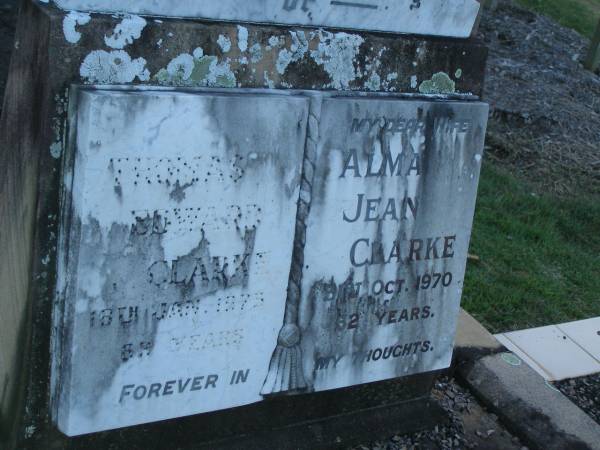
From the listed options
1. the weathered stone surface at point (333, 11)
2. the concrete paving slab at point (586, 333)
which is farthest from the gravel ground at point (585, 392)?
A: the weathered stone surface at point (333, 11)

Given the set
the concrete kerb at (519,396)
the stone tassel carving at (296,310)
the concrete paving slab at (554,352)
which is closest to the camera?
the stone tassel carving at (296,310)

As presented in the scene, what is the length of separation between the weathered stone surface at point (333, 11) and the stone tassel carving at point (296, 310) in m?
0.25

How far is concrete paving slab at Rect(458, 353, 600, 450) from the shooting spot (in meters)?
2.99

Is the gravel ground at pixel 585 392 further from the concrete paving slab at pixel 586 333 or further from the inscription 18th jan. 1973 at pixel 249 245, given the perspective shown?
the inscription 18th jan. 1973 at pixel 249 245

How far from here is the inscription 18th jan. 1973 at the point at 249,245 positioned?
205cm

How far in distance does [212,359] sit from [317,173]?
606 mm

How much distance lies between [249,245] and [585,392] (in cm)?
194

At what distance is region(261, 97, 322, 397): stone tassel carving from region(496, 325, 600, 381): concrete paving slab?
1.53 meters

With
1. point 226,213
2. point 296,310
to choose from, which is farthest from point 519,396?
point 226,213

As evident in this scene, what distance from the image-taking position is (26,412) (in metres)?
2.24

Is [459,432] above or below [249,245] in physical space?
below

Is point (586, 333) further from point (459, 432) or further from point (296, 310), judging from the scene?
point (296, 310)

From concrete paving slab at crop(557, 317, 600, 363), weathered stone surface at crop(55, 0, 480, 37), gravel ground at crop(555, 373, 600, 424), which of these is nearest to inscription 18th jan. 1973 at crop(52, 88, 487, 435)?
weathered stone surface at crop(55, 0, 480, 37)

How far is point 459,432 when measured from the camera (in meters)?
3.01
